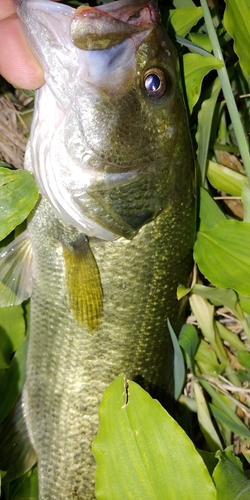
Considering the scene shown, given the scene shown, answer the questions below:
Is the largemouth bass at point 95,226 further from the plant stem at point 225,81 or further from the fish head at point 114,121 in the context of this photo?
the plant stem at point 225,81

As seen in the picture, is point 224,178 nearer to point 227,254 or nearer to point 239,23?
point 227,254

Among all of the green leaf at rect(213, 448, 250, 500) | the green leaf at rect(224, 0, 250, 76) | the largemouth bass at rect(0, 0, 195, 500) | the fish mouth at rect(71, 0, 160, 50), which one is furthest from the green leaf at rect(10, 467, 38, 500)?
the green leaf at rect(224, 0, 250, 76)

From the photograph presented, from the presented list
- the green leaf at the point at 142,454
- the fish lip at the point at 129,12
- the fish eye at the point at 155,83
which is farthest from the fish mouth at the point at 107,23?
the green leaf at the point at 142,454

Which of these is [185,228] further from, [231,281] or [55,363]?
[55,363]

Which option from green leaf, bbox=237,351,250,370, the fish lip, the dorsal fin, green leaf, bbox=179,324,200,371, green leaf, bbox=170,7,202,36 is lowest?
green leaf, bbox=237,351,250,370

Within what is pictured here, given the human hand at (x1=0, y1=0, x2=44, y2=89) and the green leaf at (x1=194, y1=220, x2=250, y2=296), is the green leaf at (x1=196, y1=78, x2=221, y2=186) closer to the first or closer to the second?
the green leaf at (x1=194, y1=220, x2=250, y2=296)

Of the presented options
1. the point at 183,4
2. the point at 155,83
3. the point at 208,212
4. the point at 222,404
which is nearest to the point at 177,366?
the point at 222,404
